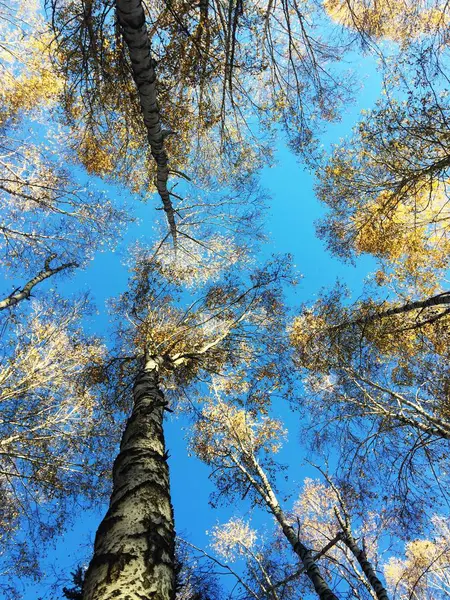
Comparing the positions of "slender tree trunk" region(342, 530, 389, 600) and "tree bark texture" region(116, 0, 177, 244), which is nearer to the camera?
"tree bark texture" region(116, 0, 177, 244)

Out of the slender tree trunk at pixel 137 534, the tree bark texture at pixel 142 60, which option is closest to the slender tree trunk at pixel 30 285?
the tree bark texture at pixel 142 60

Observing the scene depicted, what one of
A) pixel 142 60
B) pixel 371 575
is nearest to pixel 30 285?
pixel 142 60

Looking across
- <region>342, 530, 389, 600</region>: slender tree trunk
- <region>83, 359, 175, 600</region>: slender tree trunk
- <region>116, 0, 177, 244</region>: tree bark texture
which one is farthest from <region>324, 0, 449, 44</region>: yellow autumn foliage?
<region>342, 530, 389, 600</region>: slender tree trunk

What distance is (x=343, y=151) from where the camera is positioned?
8.00 meters

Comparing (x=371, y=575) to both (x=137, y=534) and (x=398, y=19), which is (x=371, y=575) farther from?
(x=398, y=19)

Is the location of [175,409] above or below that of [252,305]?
below

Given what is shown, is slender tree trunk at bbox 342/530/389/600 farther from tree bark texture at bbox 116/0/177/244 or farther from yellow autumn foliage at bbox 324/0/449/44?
yellow autumn foliage at bbox 324/0/449/44

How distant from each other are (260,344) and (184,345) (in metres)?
2.17

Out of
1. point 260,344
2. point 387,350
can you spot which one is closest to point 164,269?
point 260,344

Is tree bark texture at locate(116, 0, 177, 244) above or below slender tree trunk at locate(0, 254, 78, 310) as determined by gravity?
below

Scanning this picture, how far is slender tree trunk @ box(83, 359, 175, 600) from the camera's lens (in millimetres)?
1669

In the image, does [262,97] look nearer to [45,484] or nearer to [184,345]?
[184,345]

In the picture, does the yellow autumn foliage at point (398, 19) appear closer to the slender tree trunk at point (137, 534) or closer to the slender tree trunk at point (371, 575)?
the slender tree trunk at point (137, 534)

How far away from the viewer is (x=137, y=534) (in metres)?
2.00
